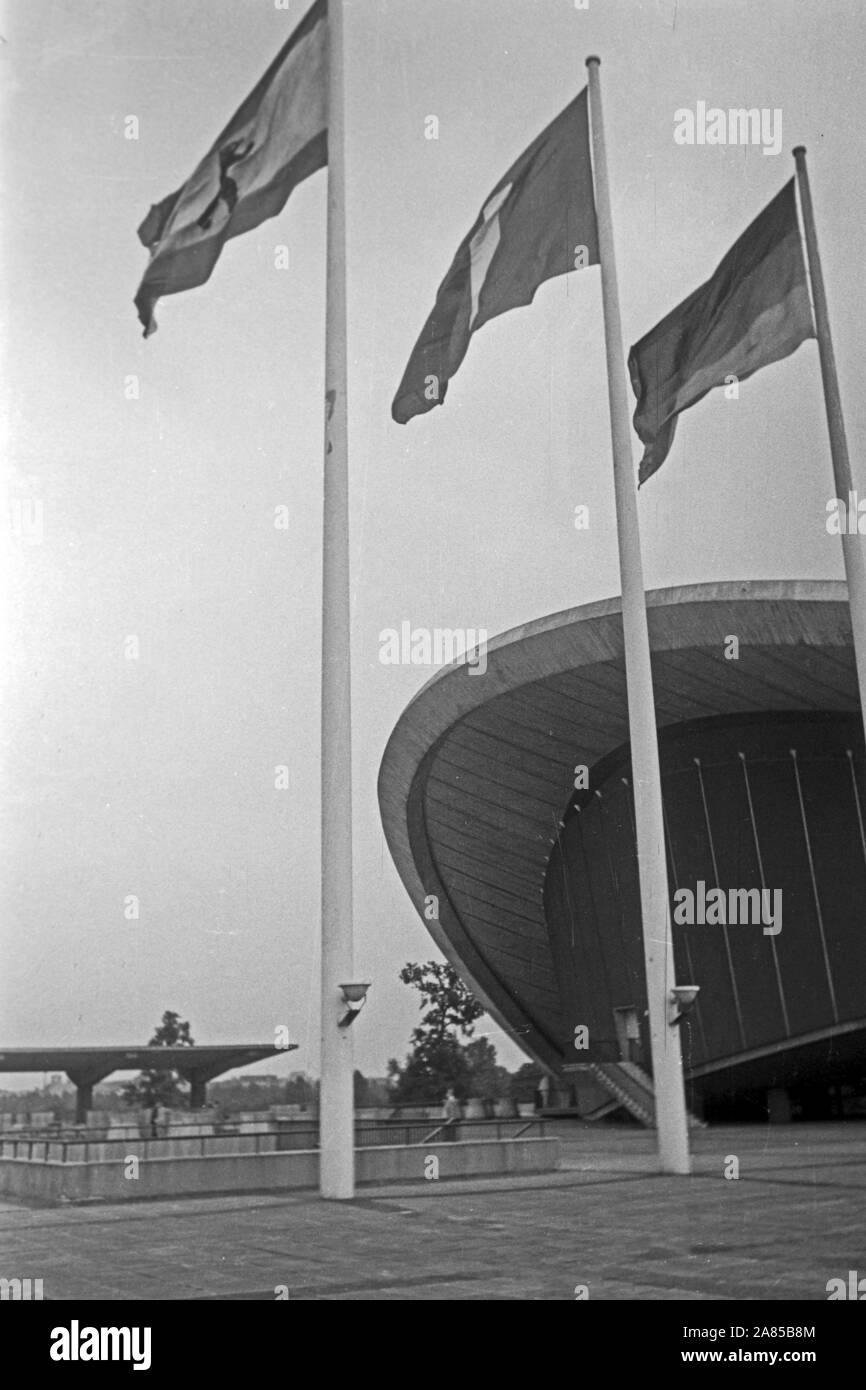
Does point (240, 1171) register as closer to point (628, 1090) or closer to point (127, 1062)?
point (127, 1062)

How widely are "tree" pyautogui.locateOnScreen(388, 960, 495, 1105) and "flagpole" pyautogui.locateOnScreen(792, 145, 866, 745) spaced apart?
24.9m

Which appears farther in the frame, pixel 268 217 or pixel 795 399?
pixel 795 399

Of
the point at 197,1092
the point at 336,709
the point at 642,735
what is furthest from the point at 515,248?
the point at 197,1092

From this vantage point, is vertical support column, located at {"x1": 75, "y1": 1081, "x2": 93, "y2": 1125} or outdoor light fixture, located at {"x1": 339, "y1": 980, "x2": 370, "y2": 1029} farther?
vertical support column, located at {"x1": 75, "y1": 1081, "x2": 93, "y2": 1125}

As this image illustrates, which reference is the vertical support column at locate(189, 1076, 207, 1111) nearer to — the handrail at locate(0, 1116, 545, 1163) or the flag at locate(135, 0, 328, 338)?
the handrail at locate(0, 1116, 545, 1163)

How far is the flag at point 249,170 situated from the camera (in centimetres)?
1284

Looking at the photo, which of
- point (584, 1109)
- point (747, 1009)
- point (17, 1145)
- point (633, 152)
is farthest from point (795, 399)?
point (584, 1109)

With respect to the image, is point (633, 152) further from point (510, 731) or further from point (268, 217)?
point (510, 731)

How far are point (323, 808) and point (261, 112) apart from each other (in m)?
7.23

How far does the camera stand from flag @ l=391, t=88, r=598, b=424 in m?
14.1

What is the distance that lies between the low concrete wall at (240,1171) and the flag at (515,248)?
808 cm

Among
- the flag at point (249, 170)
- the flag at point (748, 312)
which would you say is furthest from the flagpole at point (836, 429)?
the flag at point (249, 170)

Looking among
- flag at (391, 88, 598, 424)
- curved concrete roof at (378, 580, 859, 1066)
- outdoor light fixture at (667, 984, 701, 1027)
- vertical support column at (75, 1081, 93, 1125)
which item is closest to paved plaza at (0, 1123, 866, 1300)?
outdoor light fixture at (667, 984, 701, 1027)

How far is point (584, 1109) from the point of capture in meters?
31.4
